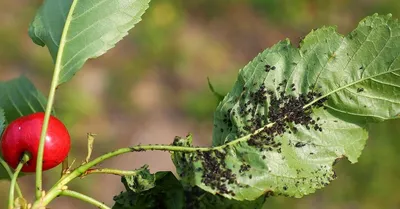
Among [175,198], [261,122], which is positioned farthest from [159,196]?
[261,122]

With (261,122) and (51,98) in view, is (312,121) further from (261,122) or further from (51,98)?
(51,98)

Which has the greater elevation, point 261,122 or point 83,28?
point 83,28

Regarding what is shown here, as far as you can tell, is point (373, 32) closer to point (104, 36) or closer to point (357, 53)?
point (357, 53)

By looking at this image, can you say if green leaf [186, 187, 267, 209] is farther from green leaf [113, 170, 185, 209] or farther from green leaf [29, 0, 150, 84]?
green leaf [29, 0, 150, 84]

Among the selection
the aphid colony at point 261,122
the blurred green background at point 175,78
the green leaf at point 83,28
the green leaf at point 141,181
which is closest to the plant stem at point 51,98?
the green leaf at point 83,28

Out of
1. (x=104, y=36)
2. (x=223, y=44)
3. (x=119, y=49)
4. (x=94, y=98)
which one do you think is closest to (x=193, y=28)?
(x=223, y=44)

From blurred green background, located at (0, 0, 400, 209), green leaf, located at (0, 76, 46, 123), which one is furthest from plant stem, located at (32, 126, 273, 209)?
blurred green background, located at (0, 0, 400, 209)
